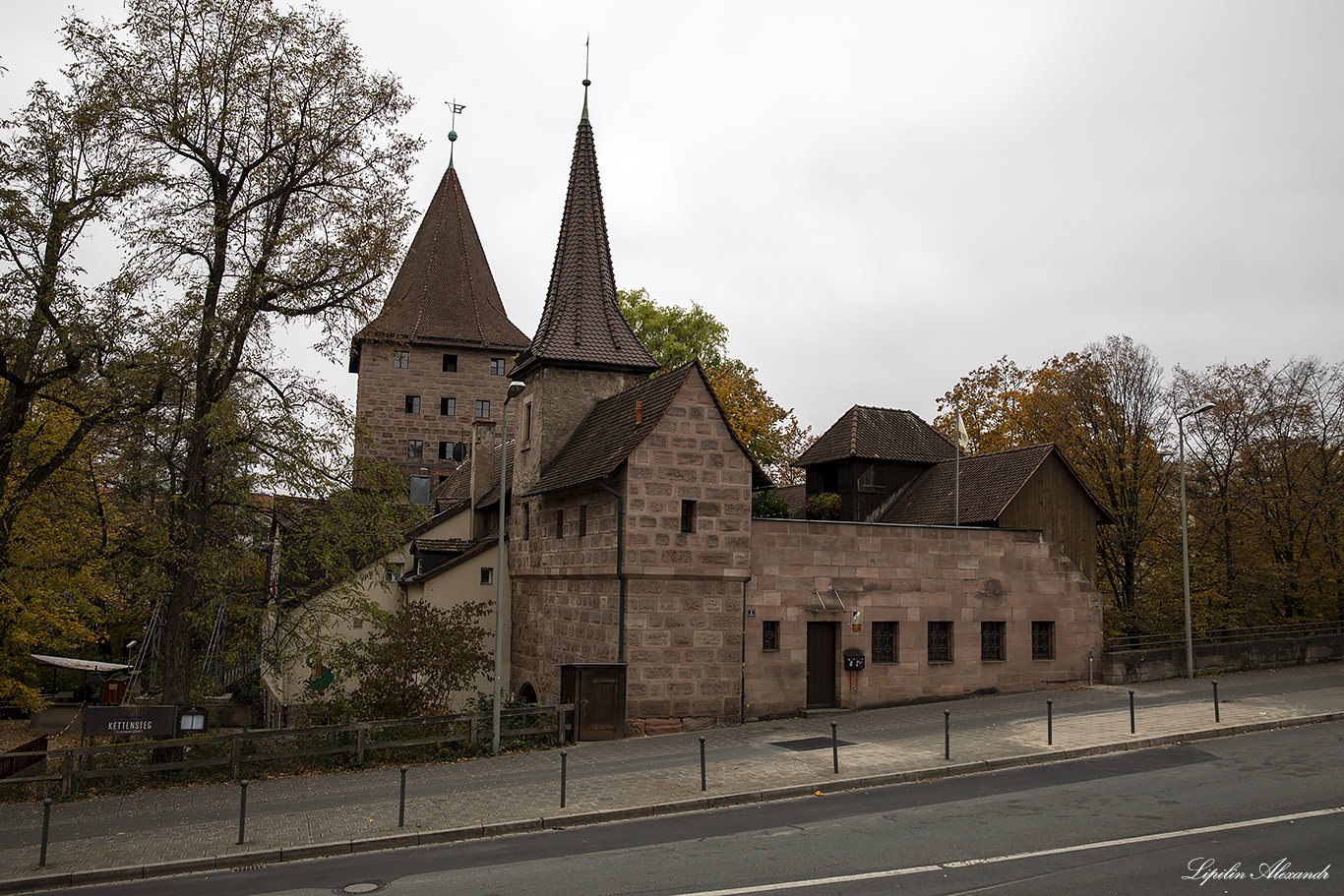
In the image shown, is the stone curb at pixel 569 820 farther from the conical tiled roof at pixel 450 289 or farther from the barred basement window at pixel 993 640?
the conical tiled roof at pixel 450 289

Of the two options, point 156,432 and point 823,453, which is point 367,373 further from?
point 156,432

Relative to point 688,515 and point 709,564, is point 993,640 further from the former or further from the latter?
point 688,515

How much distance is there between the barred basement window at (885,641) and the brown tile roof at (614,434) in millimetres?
4413

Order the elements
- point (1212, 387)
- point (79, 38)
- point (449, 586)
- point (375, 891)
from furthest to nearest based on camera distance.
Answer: point (1212, 387)
point (449, 586)
point (79, 38)
point (375, 891)

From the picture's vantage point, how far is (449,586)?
28.2 metres

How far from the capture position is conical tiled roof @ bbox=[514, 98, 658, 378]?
25.3 meters

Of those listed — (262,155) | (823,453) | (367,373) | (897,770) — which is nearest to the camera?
(897,770)

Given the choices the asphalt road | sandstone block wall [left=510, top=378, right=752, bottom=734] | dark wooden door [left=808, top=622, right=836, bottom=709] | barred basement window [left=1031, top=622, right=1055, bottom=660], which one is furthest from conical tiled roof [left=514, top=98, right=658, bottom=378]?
the asphalt road

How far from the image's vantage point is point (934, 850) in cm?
1124

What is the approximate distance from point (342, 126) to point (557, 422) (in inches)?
350

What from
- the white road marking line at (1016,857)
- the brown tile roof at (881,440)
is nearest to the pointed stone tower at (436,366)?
the brown tile roof at (881,440)

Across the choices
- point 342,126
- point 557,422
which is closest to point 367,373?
point 557,422

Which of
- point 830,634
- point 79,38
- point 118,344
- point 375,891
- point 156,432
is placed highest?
point 79,38

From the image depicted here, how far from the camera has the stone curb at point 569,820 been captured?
37.7ft
